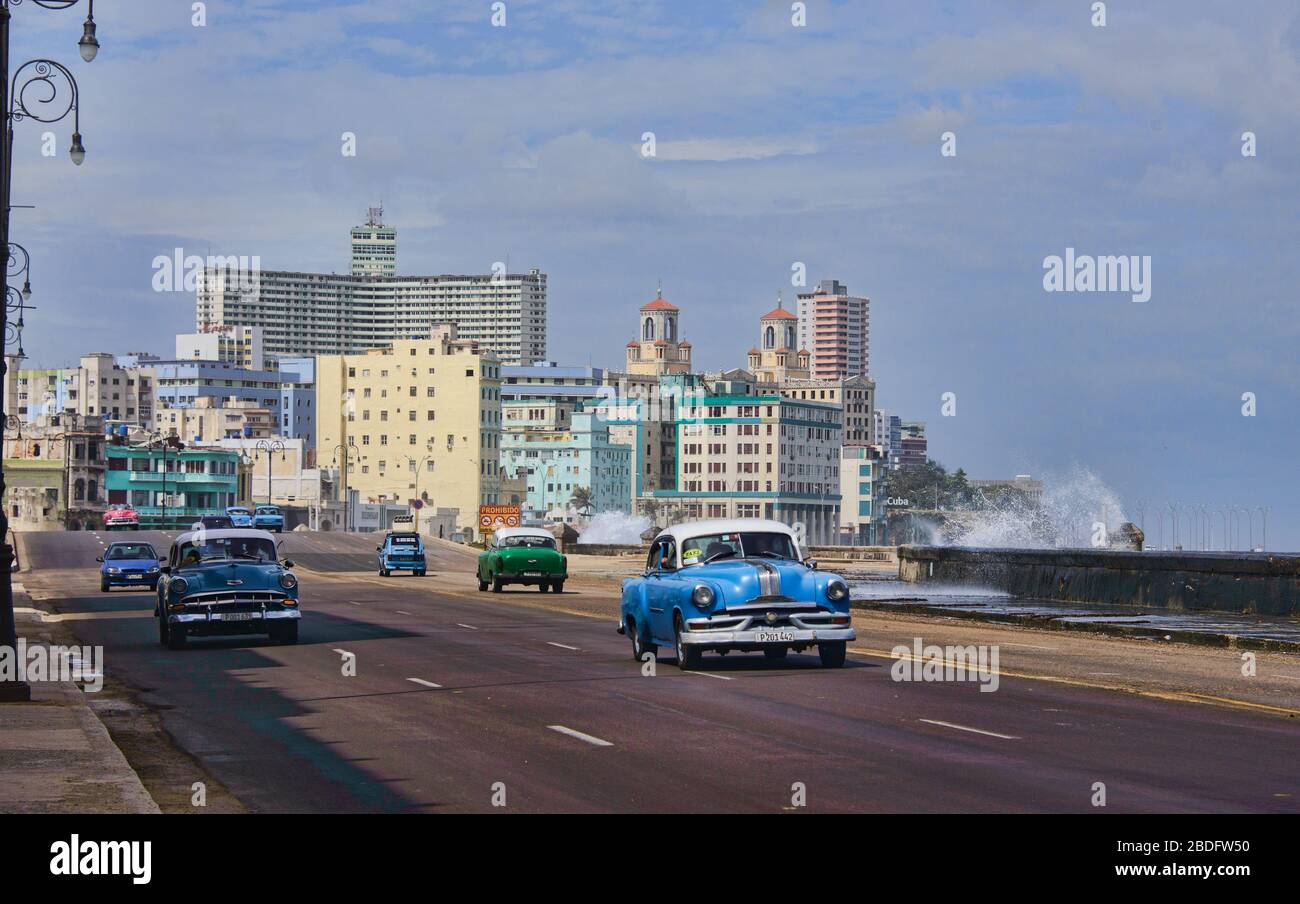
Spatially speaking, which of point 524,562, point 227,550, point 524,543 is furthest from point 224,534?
point 524,543

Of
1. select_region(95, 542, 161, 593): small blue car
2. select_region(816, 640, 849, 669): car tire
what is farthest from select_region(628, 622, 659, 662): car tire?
select_region(95, 542, 161, 593): small blue car

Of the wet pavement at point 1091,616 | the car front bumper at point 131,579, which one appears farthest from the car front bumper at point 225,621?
the car front bumper at point 131,579

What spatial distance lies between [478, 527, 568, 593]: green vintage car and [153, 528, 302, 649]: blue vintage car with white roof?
22.3 m

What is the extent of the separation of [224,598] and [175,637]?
119 cm

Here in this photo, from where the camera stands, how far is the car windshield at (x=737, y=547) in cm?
2461

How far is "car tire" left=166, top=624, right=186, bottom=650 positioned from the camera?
29.7 m

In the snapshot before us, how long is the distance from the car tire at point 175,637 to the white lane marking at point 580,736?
13.3 meters

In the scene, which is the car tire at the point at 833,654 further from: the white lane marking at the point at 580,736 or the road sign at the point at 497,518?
the road sign at the point at 497,518

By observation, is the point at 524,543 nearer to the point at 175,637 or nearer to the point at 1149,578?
the point at 1149,578

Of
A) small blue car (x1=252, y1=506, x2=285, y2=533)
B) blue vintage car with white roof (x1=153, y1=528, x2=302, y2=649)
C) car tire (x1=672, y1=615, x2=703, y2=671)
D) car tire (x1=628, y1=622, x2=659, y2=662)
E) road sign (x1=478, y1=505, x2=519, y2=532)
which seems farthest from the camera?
small blue car (x1=252, y1=506, x2=285, y2=533)

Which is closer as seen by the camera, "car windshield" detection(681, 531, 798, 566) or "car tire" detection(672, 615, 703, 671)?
"car tire" detection(672, 615, 703, 671)

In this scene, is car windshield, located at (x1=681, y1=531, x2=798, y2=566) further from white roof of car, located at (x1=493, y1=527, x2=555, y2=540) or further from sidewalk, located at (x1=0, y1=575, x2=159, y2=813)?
white roof of car, located at (x1=493, y1=527, x2=555, y2=540)
